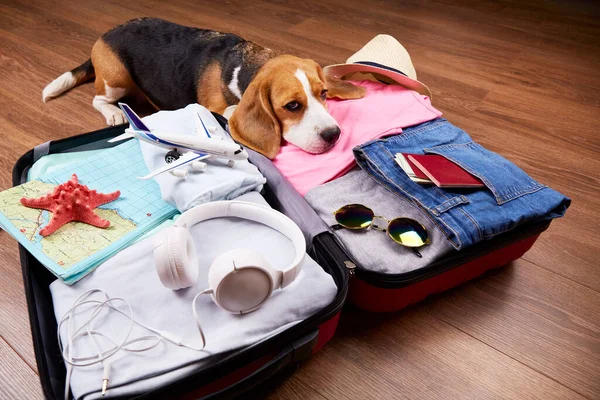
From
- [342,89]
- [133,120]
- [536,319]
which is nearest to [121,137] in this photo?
[133,120]

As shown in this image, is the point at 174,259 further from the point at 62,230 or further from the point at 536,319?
the point at 536,319

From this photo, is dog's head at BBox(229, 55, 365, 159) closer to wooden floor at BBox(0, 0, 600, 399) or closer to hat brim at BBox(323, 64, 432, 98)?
hat brim at BBox(323, 64, 432, 98)

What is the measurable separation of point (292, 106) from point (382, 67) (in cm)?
40

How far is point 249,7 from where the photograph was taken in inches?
115

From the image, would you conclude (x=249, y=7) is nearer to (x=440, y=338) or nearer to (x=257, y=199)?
(x=257, y=199)

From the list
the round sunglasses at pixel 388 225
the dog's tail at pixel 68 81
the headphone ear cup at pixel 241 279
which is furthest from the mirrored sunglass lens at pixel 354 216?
the dog's tail at pixel 68 81

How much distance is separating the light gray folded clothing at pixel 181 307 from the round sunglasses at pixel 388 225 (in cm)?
19

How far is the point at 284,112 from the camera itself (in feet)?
4.64

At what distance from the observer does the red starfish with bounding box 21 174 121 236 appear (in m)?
1.05

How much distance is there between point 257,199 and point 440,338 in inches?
23.2

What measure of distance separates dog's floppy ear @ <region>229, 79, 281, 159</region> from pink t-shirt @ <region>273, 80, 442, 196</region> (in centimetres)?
5

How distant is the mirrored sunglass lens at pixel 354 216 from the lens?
111cm

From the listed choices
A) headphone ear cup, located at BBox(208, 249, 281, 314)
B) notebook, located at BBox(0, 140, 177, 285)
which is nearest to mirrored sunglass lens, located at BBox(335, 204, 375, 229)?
headphone ear cup, located at BBox(208, 249, 281, 314)

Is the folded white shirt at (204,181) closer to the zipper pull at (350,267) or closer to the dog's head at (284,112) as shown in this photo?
the dog's head at (284,112)
